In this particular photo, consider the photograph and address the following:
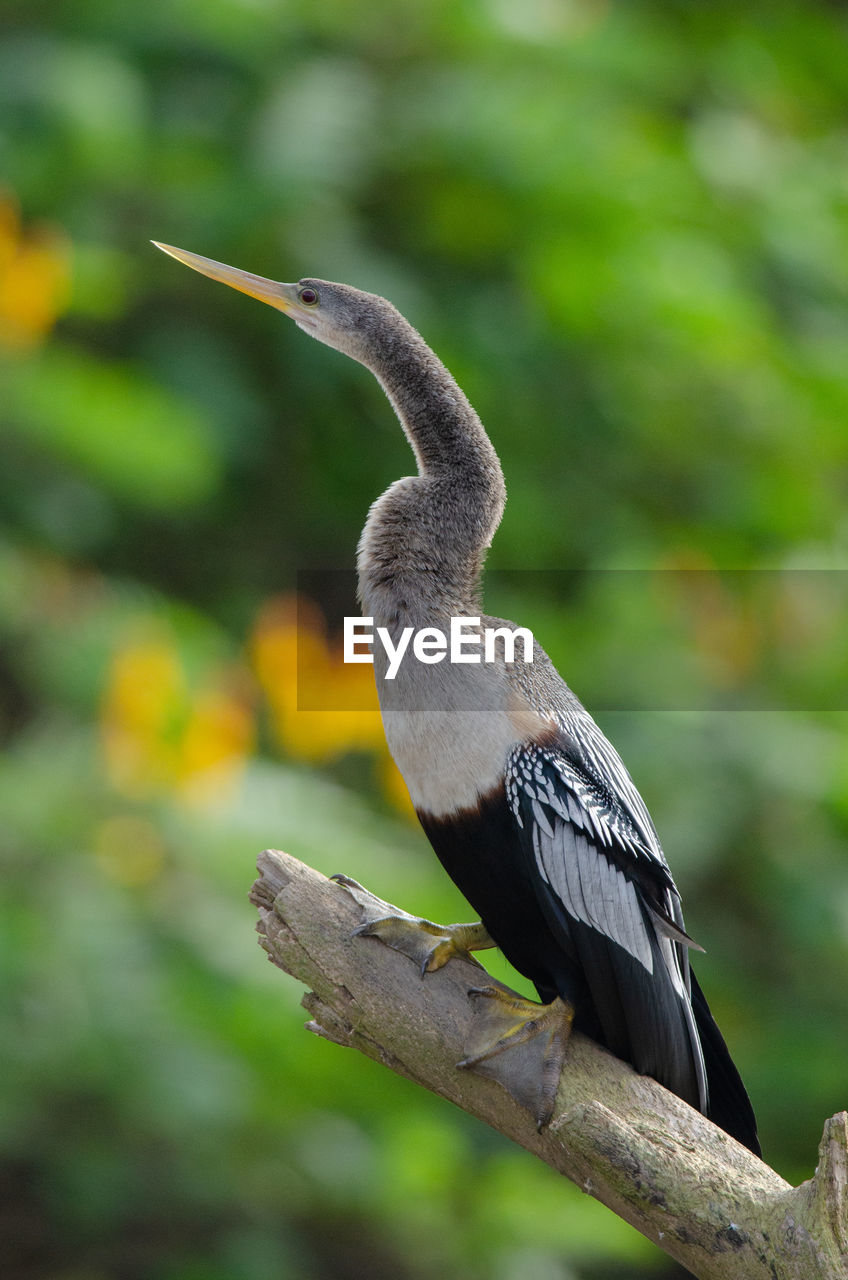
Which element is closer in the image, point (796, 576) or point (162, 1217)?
point (162, 1217)

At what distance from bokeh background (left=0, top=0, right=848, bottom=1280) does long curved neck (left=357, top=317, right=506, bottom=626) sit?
3.96 feet

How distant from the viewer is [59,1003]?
123 inches

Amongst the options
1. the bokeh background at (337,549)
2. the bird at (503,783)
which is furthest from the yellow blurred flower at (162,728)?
the bird at (503,783)

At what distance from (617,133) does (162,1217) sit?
13.1 feet

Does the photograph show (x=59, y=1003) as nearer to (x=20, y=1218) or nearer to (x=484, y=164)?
(x=20, y=1218)

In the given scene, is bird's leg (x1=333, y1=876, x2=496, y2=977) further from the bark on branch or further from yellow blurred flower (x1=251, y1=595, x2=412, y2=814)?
yellow blurred flower (x1=251, y1=595, x2=412, y2=814)

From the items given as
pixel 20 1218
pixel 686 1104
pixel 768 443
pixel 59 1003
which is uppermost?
pixel 768 443

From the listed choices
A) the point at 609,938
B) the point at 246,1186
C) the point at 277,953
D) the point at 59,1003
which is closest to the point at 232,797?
the point at 59,1003

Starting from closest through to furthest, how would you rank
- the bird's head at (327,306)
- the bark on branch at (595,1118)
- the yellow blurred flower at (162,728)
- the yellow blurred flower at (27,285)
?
the bark on branch at (595,1118) → the bird's head at (327,306) → the yellow blurred flower at (162,728) → the yellow blurred flower at (27,285)

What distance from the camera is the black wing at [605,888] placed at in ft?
4.29

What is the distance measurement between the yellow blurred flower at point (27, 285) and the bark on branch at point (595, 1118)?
2660 mm

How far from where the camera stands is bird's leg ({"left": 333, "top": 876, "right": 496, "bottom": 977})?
1.42m

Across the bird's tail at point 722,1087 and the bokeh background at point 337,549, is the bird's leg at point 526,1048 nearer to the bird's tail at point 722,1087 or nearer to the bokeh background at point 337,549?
the bird's tail at point 722,1087

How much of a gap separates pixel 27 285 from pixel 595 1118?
10.2 feet
